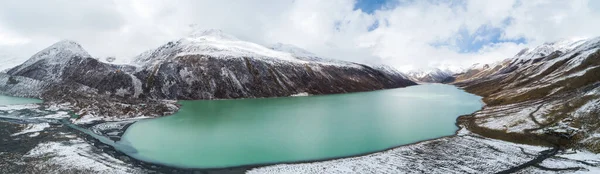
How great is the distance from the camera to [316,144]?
4144 cm

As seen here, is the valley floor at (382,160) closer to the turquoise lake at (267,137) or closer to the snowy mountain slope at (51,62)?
the turquoise lake at (267,137)

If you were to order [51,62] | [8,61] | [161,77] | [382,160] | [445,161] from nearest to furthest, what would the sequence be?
[445,161]
[382,160]
[161,77]
[51,62]
[8,61]

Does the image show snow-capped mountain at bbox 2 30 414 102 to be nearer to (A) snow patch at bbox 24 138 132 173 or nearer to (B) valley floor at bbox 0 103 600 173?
(A) snow patch at bbox 24 138 132 173

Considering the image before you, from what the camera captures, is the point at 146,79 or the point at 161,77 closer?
the point at 146,79

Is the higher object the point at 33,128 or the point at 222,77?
the point at 222,77

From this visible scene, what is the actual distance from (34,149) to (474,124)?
66.6 m

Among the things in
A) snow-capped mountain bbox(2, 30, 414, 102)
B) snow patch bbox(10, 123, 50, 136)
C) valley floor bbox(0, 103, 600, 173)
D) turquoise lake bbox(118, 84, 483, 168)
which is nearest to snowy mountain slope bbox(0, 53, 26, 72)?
snow-capped mountain bbox(2, 30, 414, 102)

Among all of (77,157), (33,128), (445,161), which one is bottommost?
(445,161)

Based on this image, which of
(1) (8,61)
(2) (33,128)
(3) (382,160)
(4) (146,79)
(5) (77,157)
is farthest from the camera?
(1) (8,61)

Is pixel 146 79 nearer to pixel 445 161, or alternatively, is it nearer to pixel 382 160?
pixel 382 160

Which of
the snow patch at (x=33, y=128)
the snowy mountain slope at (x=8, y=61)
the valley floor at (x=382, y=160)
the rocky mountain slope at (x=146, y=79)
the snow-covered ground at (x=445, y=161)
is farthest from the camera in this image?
the snowy mountain slope at (x=8, y=61)

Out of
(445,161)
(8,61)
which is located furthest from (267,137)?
(8,61)

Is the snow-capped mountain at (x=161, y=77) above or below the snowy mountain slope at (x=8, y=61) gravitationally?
below

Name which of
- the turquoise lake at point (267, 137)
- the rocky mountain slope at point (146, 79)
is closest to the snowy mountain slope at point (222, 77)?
the rocky mountain slope at point (146, 79)
